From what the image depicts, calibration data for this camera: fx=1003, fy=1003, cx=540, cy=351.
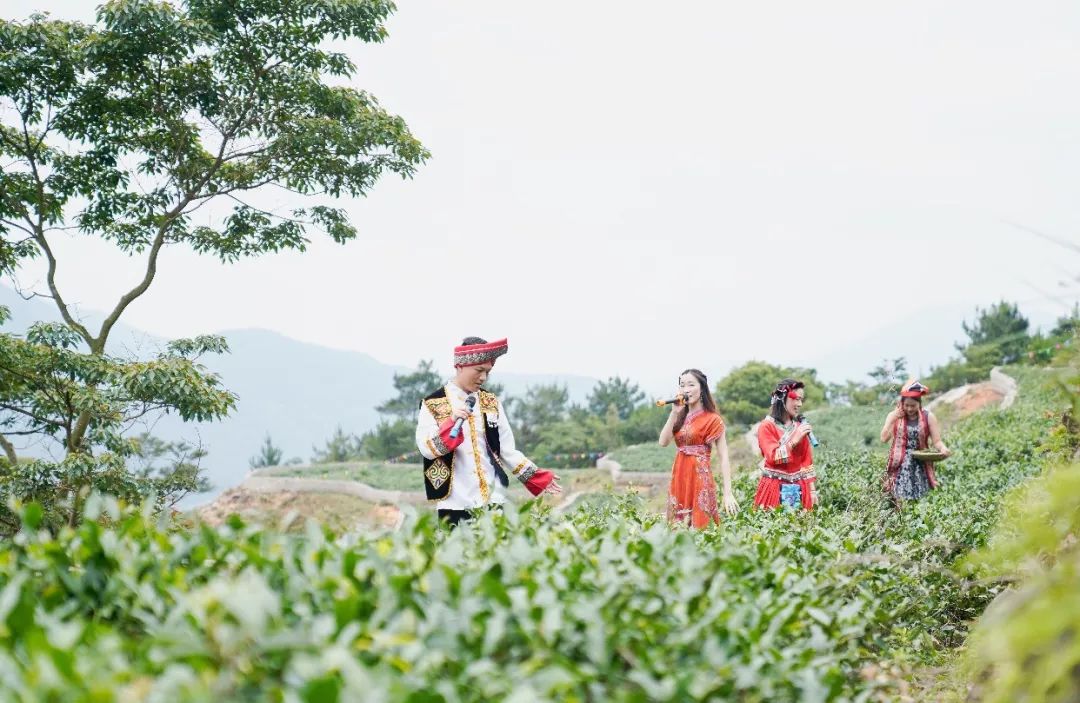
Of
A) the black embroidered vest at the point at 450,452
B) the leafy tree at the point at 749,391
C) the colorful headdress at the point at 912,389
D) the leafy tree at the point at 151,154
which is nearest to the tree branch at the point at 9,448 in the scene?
the leafy tree at the point at 151,154

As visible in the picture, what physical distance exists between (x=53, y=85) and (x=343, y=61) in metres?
3.57

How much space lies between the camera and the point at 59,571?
8.70ft

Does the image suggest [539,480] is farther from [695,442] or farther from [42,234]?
[42,234]

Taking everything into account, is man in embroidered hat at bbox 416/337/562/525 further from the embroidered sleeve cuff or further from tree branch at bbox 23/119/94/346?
tree branch at bbox 23/119/94/346

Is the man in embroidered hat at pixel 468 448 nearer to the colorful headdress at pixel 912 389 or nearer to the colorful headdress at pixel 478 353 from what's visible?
the colorful headdress at pixel 478 353

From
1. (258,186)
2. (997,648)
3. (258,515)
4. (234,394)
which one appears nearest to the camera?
(997,648)

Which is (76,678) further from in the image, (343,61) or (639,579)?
(343,61)

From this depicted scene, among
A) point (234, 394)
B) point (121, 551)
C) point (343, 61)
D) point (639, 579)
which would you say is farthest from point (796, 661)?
point (343, 61)

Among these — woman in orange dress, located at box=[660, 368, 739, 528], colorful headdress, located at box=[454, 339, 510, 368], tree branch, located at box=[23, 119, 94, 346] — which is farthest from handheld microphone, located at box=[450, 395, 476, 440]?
tree branch, located at box=[23, 119, 94, 346]

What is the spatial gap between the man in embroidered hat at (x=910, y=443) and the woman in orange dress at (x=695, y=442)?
1.94 m

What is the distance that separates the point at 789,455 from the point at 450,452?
3427mm

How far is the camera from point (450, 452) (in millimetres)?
6289

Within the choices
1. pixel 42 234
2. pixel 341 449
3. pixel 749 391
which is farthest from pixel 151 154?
pixel 341 449

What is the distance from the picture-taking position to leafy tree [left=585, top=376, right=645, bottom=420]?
4591cm
